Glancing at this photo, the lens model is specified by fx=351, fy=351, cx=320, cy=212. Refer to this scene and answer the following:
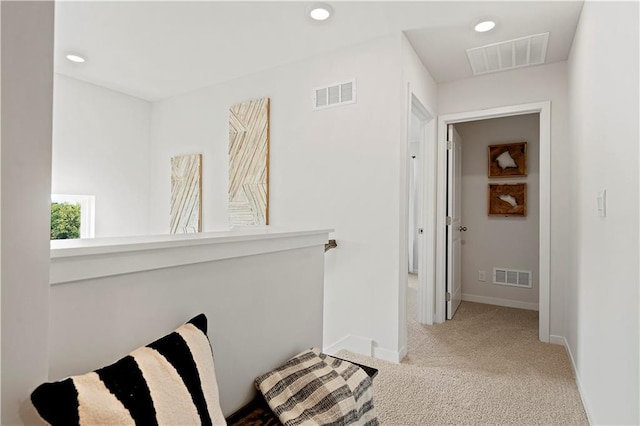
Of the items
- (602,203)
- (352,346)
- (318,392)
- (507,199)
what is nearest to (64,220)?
(352,346)

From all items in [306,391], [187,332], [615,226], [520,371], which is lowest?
[520,371]

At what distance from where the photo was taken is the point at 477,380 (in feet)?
7.49

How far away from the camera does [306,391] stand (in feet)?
3.98

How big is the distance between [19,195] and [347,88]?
250 centimetres

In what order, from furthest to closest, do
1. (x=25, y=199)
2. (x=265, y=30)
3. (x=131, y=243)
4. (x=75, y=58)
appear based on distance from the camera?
(x=75, y=58), (x=265, y=30), (x=131, y=243), (x=25, y=199)

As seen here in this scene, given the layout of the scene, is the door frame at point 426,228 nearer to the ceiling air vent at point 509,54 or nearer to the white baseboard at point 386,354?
the ceiling air vent at point 509,54

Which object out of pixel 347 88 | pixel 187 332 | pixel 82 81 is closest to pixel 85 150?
pixel 82 81

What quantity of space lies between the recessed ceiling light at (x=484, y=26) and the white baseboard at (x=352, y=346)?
7.82 feet

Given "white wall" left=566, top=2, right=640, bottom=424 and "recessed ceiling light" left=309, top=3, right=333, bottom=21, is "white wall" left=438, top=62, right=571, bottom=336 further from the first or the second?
"recessed ceiling light" left=309, top=3, right=333, bottom=21

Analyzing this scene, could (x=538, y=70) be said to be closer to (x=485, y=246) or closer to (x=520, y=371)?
(x=485, y=246)

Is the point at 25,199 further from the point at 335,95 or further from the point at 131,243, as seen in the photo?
the point at 335,95

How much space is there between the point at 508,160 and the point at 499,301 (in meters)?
1.65

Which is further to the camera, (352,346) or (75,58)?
(75,58)

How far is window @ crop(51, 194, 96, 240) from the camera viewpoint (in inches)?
138
